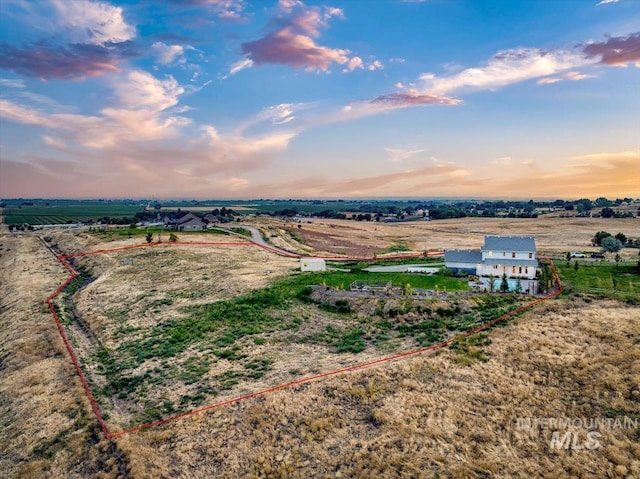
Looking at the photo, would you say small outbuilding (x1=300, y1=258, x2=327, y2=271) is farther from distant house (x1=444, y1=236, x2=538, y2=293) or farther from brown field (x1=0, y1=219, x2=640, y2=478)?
brown field (x1=0, y1=219, x2=640, y2=478)

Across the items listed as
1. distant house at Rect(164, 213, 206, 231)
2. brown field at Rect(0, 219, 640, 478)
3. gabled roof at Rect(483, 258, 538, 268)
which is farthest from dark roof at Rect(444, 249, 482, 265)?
distant house at Rect(164, 213, 206, 231)

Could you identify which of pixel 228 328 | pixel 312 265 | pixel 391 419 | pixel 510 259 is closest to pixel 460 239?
pixel 510 259

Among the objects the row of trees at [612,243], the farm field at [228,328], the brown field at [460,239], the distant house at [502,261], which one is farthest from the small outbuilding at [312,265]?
the row of trees at [612,243]

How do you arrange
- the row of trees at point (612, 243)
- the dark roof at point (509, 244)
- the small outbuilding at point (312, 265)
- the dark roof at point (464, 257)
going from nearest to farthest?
1. the dark roof at point (509, 244)
2. the dark roof at point (464, 257)
3. the small outbuilding at point (312, 265)
4. the row of trees at point (612, 243)

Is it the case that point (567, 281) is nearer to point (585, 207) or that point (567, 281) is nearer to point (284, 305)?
point (284, 305)

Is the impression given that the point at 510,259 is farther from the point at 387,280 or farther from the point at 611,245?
the point at 611,245

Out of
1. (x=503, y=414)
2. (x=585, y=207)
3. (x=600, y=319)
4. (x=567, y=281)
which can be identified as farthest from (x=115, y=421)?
(x=585, y=207)

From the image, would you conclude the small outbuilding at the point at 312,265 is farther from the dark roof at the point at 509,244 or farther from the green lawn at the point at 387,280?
the dark roof at the point at 509,244
